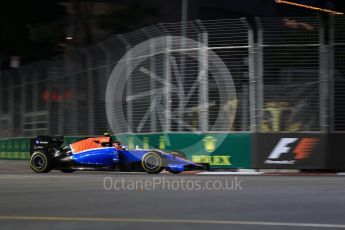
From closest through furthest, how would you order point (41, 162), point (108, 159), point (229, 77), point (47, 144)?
point (108, 159)
point (41, 162)
point (47, 144)
point (229, 77)

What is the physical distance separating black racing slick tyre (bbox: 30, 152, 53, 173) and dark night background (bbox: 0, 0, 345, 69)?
572 inches

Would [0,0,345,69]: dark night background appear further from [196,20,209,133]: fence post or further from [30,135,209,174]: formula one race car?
[30,135,209,174]: formula one race car

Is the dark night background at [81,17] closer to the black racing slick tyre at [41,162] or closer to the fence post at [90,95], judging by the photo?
the fence post at [90,95]

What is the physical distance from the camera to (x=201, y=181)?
517 inches

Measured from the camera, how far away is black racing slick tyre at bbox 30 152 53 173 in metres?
16.4

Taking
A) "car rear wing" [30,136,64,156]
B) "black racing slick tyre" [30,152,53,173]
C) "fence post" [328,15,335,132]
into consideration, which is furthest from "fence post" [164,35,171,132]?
"fence post" [328,15,335,132]

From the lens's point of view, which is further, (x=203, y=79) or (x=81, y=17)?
(x=81, y=17)

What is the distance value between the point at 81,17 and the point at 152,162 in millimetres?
18627

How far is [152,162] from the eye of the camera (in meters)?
15.5

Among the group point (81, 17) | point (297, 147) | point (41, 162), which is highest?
point (81, 17)

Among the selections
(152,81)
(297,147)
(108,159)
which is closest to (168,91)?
(152,81)

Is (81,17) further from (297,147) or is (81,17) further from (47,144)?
(297,147)

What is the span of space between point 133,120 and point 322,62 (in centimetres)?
585

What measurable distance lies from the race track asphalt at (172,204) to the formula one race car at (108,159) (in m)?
1.93
